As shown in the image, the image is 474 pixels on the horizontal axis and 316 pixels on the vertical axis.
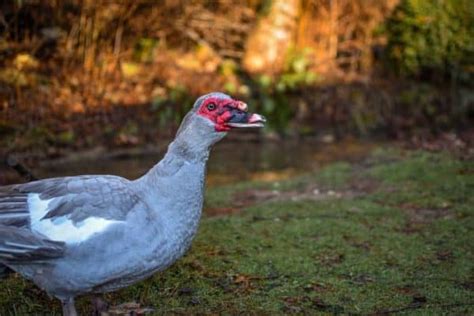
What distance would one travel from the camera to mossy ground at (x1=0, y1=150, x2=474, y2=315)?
173 inches

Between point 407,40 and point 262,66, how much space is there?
2872mm

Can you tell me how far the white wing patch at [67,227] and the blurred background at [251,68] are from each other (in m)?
5.25

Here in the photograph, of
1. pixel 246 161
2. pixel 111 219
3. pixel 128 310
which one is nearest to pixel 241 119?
pixel 111 219

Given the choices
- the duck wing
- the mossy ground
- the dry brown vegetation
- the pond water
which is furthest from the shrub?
the duck wing

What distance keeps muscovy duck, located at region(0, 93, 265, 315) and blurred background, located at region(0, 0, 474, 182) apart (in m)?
5.18

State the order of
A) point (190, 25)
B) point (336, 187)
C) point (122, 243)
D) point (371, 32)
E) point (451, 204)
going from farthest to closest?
point (371, 32) < point (190, 25) < point (336, 187) < point (451, 204) < point (122, 243)

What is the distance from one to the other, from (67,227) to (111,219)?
0.24 metres

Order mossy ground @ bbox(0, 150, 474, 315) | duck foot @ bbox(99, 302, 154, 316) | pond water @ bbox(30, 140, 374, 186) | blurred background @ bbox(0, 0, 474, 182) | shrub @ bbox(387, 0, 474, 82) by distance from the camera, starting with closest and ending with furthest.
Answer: duck foot @ bbox(99, 302, 154, 316)
mossy ground @ bbox(0, 150, 474, 315)
pond water @ bbox(30, 140, 374, 186)
blurred background @ bbox(0, 0, 474, 182)
shrub @ bbox(387, 0, 474, 82)

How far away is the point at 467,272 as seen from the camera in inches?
192

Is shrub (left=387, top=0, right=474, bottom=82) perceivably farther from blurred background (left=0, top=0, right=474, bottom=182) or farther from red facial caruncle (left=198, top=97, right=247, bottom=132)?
red facial caruncle (left=198, top=97, right=247, bottom=132)

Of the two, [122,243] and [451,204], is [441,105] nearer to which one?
[451,204]

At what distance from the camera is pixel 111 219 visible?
3721 millimetres

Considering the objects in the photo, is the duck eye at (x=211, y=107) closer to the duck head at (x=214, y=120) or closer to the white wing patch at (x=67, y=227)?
the duck head at (x=214, y=120)

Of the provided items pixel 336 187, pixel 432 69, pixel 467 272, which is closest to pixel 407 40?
pixel 432 69
